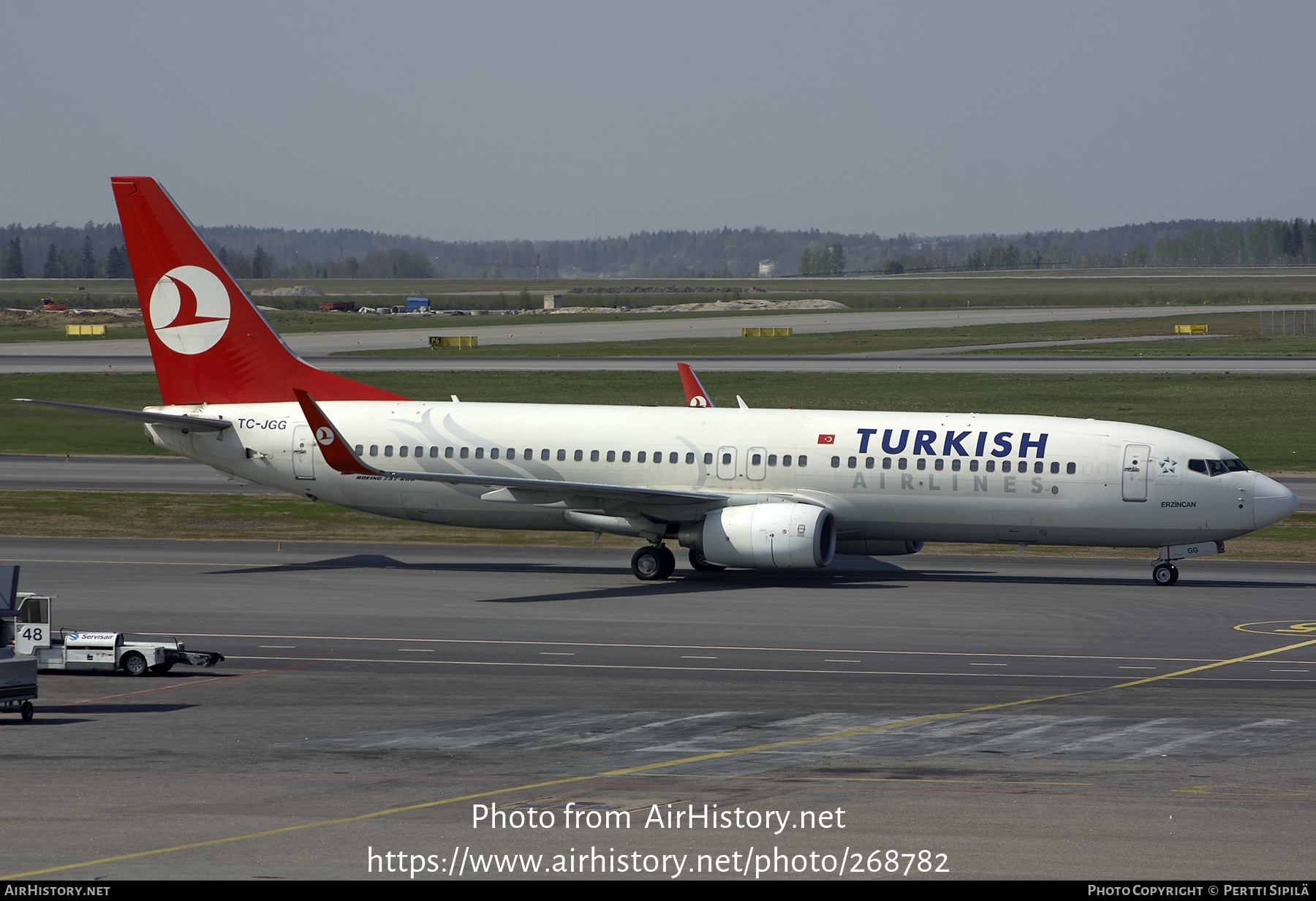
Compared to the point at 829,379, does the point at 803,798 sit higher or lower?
lower

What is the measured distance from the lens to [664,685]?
2788 centimetres

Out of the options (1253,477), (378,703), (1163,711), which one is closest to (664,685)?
(378,703)

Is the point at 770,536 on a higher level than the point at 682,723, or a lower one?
higher

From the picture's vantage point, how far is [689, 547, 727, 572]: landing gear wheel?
141 ft

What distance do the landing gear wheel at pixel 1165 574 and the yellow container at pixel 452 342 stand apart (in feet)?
327

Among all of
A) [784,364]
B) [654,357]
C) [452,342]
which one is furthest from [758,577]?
[452,342]

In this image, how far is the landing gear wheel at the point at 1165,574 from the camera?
1585 inches

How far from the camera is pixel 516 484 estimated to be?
4038 centimetres

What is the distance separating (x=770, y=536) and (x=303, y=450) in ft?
48.1

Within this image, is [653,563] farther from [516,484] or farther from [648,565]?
[516,484]

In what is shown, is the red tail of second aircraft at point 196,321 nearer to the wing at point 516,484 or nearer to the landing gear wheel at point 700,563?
the wing at point 516,484

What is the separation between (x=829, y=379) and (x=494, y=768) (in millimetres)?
77916

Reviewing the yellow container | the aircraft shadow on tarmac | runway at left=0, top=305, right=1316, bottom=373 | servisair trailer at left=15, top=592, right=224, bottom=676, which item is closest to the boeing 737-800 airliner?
the aircraft shadow on tarmac
